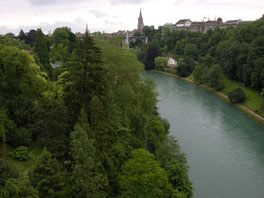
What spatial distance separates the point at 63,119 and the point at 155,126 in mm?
7202

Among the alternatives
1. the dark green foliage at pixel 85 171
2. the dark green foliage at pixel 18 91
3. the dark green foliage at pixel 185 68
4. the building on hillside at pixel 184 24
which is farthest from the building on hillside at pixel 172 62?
the dark green foliage at pixel 85 171

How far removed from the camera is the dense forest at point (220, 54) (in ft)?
98.5

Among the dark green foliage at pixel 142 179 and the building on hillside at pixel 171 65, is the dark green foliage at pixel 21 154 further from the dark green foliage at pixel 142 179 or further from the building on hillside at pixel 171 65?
the building on hillside at pixel 171 65

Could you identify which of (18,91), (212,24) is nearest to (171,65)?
(212,24)

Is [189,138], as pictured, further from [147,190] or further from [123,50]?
[147,190]

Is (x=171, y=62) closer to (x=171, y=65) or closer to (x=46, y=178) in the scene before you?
(x=171, y=65)

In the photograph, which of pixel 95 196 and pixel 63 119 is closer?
pixel 95 196

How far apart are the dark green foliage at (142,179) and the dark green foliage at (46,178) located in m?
2.62

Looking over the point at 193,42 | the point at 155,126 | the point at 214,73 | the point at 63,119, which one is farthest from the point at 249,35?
the point at 63,119

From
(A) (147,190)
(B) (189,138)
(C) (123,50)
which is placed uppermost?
(C) (123,50)

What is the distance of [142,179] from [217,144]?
10.9 meters

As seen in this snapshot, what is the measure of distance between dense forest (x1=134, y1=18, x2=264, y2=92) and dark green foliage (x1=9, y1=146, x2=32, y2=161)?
22737 millimetres

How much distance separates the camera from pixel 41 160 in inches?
289

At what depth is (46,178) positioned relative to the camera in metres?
7.23
